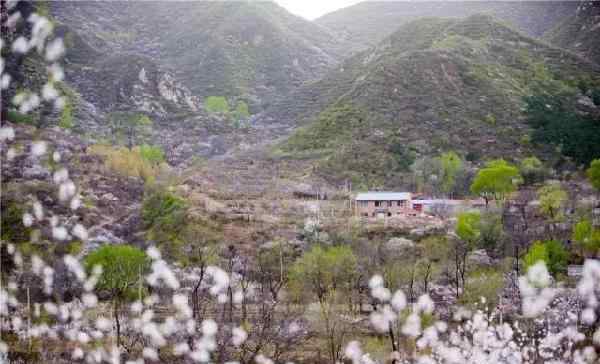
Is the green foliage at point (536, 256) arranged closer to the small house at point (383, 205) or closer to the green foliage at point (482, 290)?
the green foliage at point (482, 290)

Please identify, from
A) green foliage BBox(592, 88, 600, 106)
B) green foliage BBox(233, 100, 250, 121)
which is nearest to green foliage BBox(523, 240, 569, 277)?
green foliage BBox(592, 88, 600, 106)

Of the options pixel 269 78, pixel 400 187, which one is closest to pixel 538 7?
pixel 269 78

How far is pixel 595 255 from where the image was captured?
1090 inches

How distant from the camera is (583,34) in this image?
85.4m

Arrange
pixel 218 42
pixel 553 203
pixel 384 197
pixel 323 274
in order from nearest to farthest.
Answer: pixel 323 274
pixel 553 203
pixel 384 197
pixel 218 42

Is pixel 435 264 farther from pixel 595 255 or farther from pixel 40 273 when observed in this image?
pixel 40 273

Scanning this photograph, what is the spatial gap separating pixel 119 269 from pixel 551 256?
56.0 feet

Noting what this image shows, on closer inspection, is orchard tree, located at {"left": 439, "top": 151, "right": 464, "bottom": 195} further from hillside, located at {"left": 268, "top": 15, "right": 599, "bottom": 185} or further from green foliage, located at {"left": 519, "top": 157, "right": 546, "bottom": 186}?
green foliage, located at {"left": 519, "top": 157, "right": 546, "bottom": 186}

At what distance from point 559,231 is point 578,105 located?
33.7m

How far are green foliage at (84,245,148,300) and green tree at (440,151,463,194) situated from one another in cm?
2432

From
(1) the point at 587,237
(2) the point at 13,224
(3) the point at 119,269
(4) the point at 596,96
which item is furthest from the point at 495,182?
(4) the point at 596,96

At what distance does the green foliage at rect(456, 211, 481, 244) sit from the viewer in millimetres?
29344

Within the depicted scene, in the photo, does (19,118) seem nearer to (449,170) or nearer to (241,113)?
(241,113)

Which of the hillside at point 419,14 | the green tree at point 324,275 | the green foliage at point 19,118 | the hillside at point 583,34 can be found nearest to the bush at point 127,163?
the green foliage at point 19,118
